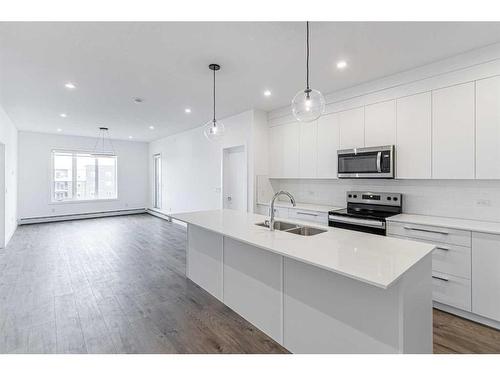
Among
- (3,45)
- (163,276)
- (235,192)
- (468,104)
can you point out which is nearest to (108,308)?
(163,276)

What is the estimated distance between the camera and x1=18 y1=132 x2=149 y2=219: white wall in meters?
7.18

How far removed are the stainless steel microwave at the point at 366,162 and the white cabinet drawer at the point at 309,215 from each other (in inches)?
25.5

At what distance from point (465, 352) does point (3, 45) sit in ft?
16.1

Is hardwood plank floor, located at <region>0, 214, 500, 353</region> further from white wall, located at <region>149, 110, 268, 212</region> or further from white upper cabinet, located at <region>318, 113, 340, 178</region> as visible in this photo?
white upper cabinet, located at <region>318, 113, 340, 178</region>

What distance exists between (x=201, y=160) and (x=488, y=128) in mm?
5239

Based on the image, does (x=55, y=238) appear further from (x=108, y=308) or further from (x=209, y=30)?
(x=209, y=30)

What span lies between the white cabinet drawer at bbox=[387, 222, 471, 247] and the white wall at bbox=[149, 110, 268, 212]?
2.51 m

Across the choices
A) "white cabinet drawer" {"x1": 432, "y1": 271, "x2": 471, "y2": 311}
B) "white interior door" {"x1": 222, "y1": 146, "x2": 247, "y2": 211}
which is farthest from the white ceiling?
"white cabinet drawer" {"x1": 432, "y1": 271, "x2": 471, "y2": 311}

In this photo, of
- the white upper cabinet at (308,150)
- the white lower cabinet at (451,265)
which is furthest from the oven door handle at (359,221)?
the white upper cabinet at (308,150)

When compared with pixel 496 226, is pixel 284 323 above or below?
below

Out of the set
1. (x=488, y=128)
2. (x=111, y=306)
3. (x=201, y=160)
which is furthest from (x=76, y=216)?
(x=488, y=128)

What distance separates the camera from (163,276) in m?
3.50

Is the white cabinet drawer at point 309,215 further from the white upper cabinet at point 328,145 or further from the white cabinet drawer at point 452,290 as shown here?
the white cabinet drawer at point 452,290

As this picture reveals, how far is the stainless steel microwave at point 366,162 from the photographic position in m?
3.22
